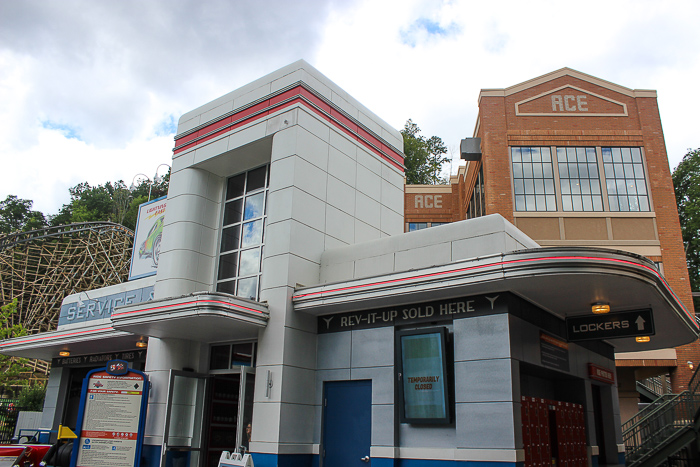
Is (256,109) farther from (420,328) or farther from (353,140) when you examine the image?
(420,328)

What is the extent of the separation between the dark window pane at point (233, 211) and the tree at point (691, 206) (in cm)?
3824

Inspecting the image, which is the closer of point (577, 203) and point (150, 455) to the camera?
point (150, 455)

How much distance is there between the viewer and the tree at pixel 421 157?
2279 inches

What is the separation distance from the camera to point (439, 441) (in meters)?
10.1

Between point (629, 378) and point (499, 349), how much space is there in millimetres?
22407

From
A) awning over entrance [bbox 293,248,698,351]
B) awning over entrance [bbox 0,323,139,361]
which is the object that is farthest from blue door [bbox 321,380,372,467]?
awning over entrance [bbox 0,323,139,361]

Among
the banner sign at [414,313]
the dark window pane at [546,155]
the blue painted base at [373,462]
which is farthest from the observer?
the dark window pane at [546,155]

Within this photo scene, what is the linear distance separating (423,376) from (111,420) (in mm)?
7401

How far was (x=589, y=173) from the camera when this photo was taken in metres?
29.7

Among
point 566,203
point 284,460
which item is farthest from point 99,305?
point 566,203

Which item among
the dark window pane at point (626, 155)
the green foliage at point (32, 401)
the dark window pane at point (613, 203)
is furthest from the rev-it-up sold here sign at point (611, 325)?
the green foliage at point (32, 401)

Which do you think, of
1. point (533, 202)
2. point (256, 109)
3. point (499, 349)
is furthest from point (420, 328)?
point (533, 202)

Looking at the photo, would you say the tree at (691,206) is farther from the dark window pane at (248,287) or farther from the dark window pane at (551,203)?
the dark window pane at (248,287)

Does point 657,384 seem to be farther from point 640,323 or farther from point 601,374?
point 640,323
